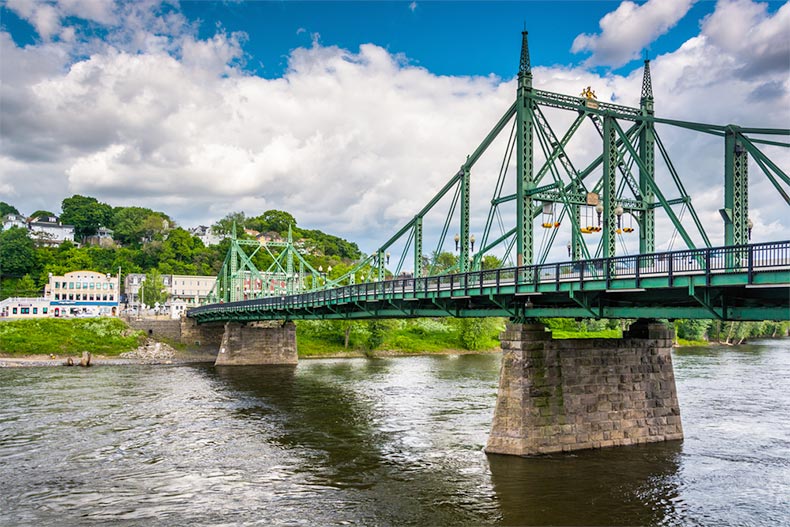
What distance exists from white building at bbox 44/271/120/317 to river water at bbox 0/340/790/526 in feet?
241

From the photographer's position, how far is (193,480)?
23641 mm

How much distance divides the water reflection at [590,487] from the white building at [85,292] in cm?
9871

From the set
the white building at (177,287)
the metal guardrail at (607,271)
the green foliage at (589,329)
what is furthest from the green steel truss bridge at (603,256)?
the white building at (177,287)

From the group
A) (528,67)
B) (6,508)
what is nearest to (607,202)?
(528,67)

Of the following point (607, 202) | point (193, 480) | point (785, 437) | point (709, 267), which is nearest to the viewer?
point (709, 267)

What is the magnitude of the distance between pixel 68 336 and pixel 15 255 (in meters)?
65.6

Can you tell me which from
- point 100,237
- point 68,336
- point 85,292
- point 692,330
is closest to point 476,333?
point 692,330

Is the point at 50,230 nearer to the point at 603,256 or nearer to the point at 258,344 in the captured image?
the point at 258,344

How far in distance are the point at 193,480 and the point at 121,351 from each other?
5384cm

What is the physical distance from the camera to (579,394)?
86.9 feet

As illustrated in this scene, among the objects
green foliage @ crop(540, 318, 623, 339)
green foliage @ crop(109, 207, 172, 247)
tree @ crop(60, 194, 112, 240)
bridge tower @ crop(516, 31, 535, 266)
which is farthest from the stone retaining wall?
tree @ crop(60, 194, 112, 240)

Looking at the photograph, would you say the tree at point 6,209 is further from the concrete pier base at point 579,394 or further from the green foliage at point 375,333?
the concrete pier base at point 579,394

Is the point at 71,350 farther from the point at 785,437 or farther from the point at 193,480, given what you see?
the point at 785,437

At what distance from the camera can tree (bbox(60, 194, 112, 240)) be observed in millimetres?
174125
